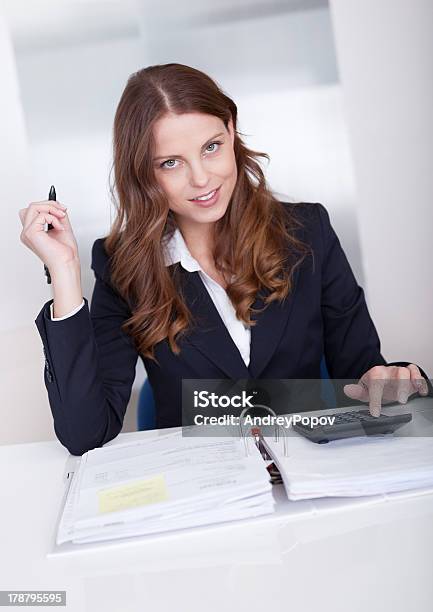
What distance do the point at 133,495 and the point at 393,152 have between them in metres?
2.03

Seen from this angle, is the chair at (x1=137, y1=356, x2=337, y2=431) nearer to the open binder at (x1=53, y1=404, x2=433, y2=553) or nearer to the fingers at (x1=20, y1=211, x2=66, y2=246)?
the fingers at (x1=20, y1=211, x2=66, y2=246)

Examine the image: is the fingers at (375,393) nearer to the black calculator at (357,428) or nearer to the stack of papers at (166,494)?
the black calculator at (357,428)

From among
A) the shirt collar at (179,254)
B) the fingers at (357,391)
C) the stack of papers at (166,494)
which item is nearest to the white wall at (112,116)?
the shirt collar at (179,254)

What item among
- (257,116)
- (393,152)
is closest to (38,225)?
(257,116)

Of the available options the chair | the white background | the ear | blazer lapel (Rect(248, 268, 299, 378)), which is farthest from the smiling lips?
the white background

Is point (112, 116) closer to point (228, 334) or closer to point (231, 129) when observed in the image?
point (231, 129)

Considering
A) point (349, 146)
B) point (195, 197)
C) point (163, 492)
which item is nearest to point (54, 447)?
point (163, 492)

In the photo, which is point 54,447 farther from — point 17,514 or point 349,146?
point 349,146

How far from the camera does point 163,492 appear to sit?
1.23m

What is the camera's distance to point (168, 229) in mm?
A: 2178

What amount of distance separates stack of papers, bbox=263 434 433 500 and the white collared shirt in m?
0.67

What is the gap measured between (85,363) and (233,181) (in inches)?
26.8

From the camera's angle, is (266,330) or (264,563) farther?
(266,330)

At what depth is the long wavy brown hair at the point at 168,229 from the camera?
193 centimetres
